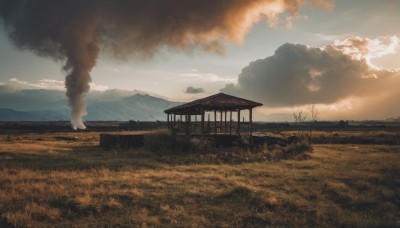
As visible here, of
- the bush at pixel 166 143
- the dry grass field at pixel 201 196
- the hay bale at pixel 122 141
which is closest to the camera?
the dry grass field at pixel 201 196

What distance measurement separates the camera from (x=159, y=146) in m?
24.5

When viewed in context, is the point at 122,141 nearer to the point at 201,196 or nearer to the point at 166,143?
the point at 166,143

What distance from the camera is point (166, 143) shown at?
968 inches

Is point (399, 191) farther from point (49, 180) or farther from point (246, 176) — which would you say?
point (49, 180)

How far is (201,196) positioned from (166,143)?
14.3 meters

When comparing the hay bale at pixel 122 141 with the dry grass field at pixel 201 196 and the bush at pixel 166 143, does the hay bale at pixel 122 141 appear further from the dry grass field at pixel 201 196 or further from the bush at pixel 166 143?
the dry grass field at pixel 201 196

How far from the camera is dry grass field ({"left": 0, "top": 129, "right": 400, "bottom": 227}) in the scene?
8.28 metres

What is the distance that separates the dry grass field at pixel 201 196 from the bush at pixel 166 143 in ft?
22.8

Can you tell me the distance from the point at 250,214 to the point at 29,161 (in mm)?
15186

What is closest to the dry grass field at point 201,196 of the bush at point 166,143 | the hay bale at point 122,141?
the bush at point 166,143

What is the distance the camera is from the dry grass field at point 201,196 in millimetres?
8281

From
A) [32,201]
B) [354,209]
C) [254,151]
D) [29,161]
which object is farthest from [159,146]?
[354,209]

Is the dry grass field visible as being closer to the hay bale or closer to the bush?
the bush

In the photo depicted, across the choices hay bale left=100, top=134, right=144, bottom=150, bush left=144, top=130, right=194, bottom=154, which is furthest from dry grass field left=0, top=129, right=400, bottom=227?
hay bale left=100, top=134, right=144, bottom=150
